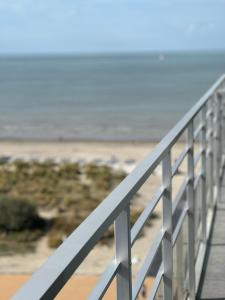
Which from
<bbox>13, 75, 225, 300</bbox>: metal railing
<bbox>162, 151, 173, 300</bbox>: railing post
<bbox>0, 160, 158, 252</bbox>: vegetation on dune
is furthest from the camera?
<bbox>0, 160, 158, 252</bbox>: vegetation on dune

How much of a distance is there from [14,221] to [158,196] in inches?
591

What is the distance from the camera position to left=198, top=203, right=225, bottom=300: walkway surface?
3.20 m

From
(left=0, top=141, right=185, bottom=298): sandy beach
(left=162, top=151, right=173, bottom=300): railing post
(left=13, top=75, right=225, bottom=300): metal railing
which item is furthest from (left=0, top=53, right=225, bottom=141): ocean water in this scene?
(left=162, top=151, right=173, bottom=300): railing post

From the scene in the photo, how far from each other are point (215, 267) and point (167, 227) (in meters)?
1.38

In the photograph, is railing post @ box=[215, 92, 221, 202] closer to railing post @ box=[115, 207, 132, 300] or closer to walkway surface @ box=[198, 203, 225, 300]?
walkway surface @ box=[198, 203, 225, 300]

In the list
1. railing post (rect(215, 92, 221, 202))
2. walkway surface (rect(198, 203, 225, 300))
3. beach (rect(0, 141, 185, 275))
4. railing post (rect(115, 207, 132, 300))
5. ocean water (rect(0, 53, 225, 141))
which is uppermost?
railing post (rect(115, 207, 132, 300))

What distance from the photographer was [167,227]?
7.53ft

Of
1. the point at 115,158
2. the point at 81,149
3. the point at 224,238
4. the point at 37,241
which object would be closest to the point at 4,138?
the point at 81,149

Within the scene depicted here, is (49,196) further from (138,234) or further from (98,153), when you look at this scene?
(138,234)

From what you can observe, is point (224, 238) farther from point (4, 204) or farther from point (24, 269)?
point (4, 204)

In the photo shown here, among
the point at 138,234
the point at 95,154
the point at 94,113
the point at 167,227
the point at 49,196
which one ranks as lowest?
the point at 94,113

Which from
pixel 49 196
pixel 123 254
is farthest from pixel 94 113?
pixel 123 254

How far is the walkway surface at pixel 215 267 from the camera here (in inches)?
126

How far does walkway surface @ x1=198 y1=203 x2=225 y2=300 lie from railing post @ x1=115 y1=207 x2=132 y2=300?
69.7 inches
